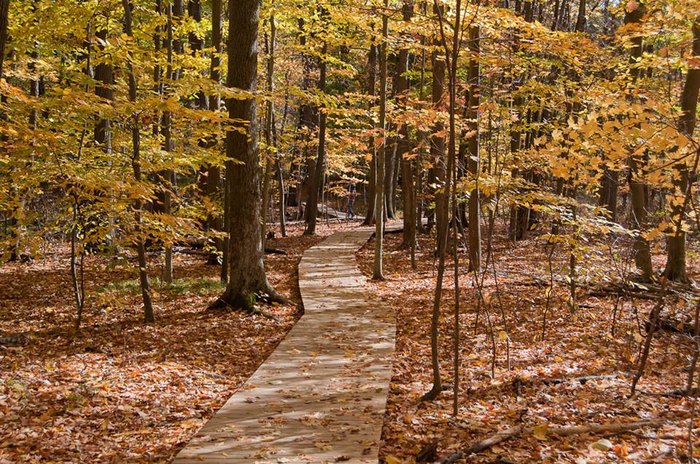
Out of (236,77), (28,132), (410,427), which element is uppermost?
(236,77)

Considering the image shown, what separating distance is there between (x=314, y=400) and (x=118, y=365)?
2.81 m

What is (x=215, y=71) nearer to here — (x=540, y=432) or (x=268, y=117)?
(x=268, y=117)

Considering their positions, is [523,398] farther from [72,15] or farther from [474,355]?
[72,15]

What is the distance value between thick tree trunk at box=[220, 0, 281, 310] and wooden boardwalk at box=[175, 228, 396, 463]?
137 centimetres

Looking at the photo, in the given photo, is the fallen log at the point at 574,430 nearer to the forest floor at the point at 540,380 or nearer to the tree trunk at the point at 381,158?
the forest floor at the point at 540,380

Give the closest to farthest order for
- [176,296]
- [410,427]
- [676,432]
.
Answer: [676,432] < [410,427] < [176,296]

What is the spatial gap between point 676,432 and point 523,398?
1.48 meters

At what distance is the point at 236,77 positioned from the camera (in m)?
9.30

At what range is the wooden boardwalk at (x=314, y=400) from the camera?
432cm

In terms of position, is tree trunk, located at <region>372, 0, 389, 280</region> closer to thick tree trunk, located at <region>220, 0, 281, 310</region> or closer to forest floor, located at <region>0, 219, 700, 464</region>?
forest floor, located at <region>0, 219, 700, 464</region>

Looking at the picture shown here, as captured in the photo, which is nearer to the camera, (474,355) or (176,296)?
(474,355)

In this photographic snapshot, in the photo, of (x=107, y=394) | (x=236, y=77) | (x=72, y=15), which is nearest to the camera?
(x=107, y=394)

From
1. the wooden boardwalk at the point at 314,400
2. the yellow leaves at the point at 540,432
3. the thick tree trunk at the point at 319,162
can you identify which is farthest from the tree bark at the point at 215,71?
the yellow leaves at the point at 540,432

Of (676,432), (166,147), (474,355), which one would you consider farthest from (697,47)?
(166,147)
